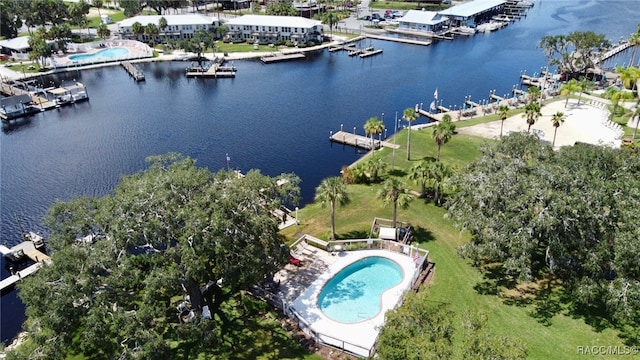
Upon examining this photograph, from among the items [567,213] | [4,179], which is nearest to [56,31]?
[4,179]

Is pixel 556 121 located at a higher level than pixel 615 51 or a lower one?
lower

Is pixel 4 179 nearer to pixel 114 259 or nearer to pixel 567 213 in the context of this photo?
pixel 114 259

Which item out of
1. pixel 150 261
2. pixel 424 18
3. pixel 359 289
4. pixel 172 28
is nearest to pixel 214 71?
pixel 172 28

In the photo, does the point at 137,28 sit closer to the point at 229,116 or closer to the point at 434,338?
the point at 229,116

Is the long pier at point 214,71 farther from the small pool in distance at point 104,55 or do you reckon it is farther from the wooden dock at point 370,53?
the wooden dock at point 370,53

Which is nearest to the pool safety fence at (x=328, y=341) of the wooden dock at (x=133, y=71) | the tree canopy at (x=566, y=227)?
the tree canopy at (x=566, y=227)

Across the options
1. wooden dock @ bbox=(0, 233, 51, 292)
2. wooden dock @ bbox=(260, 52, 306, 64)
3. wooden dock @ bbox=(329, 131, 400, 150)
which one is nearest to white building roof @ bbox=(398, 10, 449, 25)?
wooden dock @ bbox=(260, 52, 306, 64)
